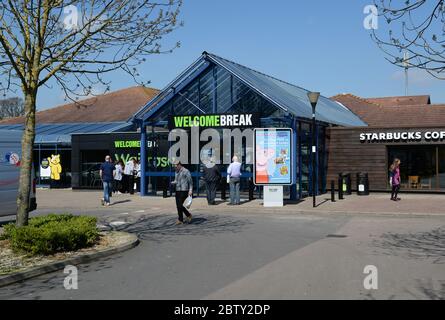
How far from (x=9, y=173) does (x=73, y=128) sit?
20729mm

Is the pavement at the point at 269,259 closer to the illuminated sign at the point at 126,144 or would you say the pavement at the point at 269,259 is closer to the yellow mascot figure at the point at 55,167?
the illuminated sign at the point at 126,144

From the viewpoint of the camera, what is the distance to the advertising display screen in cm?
1942

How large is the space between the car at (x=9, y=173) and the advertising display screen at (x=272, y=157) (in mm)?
8553

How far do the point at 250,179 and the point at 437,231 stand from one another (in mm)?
9839

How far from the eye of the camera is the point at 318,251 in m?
9.87

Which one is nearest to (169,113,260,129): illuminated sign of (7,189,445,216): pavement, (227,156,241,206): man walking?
(227,156,241,206): man walking

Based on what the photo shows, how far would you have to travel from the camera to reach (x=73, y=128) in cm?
3381

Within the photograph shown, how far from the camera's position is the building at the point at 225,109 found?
21594 mm

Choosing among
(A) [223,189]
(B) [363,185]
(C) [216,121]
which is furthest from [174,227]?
(B) [363,185]

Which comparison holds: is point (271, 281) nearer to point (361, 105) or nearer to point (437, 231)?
point (437, 231)

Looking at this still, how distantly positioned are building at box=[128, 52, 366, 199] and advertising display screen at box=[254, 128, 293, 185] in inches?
61.4

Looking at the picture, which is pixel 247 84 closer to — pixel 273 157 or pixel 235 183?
pixel 273 157
